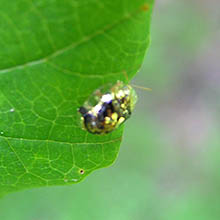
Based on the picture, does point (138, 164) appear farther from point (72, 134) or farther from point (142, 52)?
point (142, 52)

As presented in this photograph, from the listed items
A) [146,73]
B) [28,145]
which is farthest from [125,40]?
[146,73]

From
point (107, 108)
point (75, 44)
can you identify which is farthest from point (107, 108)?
point (75, 44)

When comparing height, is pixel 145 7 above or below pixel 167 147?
below

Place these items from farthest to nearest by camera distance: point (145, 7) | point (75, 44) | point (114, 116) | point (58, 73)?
1. point (114, 116)
2. point (58, 73)
3. point (75, 44)
4. point (145, 7)

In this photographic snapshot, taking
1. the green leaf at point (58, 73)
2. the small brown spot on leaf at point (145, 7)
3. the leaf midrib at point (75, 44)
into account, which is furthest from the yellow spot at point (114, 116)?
the small brown spot on leaf at point (145, 7)

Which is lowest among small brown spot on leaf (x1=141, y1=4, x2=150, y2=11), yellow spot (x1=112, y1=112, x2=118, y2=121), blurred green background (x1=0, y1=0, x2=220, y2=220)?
small brown spot on leaf (x1=141, y1=4, x2=150, y2=11)

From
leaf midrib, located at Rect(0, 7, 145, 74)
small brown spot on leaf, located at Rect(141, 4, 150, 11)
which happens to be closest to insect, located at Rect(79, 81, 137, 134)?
leaf midrib, located at Rect(0, 7, 145, 74)

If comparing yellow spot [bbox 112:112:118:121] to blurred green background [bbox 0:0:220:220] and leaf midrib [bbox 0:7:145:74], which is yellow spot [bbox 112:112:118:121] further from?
blurred green background [bbox 0:0:220:220]

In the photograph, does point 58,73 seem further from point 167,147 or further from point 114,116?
point 167,147
